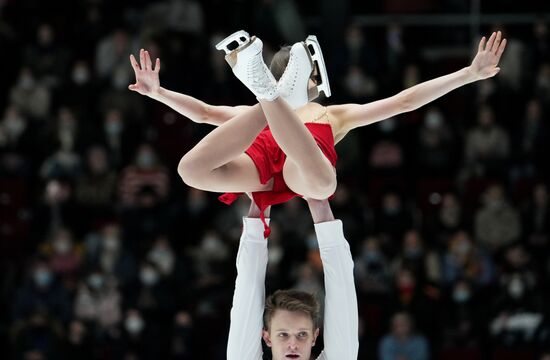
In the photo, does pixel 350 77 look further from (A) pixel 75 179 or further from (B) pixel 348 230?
(A) pixel 75 179

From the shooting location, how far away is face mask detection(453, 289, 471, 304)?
11.5 metres

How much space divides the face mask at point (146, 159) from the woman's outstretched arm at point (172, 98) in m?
6.73

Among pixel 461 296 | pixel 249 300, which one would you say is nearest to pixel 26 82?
pixel 461 296

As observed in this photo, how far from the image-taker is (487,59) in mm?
6023

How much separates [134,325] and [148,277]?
642 mm

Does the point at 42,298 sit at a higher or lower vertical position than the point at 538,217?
lower

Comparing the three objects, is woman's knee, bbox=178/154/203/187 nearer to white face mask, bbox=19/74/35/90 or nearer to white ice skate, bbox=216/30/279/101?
white ice skate, bbox=216/30/279/101

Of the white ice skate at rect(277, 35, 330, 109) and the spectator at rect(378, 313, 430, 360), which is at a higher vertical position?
the spectator at rect(378, 313, 430, 360)

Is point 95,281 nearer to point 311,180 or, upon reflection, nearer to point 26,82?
point 26,82

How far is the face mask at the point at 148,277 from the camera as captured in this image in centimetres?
1182

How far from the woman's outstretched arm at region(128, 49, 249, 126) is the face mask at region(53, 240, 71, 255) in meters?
6.39

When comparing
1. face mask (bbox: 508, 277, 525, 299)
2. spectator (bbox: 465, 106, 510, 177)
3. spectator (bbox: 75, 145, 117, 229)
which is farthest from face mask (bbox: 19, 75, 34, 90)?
face mask (bbox: 508, 277, 525, 299)

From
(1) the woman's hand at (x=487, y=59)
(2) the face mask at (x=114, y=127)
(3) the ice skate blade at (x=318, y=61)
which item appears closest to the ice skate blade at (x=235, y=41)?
(3) the ice skate blade at (x=318, y=61)

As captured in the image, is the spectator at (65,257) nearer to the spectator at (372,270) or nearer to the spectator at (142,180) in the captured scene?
the spectator at (142,180)
